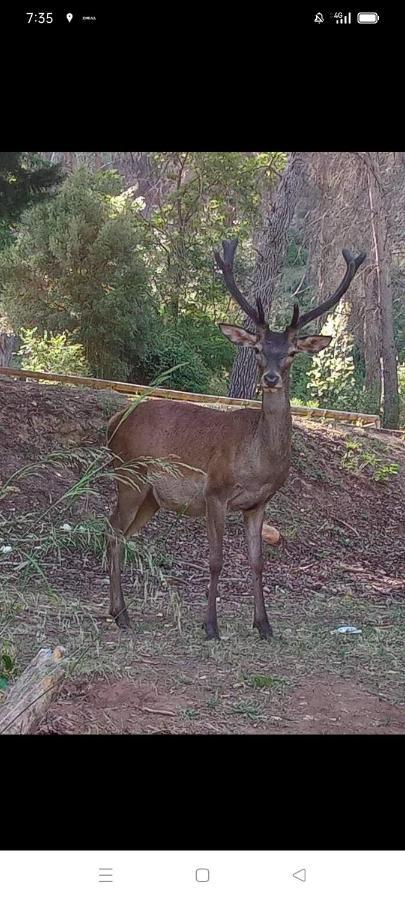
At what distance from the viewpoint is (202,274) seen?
41.7 ft

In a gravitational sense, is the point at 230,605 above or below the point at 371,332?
below

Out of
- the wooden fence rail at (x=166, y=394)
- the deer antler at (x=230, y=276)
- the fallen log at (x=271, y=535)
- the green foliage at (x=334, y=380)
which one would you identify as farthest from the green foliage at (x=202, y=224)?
the deer antler at (x=230, y=276)

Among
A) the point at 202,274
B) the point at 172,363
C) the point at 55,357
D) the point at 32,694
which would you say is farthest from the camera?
the point at 202,274

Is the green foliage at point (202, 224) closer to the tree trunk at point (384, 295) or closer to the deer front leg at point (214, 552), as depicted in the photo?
the tree trunk at point (384, 295)

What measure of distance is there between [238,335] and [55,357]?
5.80m

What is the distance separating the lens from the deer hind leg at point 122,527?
4371 mm

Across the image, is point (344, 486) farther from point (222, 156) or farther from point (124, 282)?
point (222, 156)

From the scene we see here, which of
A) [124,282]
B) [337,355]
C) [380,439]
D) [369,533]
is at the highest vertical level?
[124,282]

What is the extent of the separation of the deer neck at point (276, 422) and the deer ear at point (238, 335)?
0.23m

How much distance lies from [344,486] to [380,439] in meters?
1.17

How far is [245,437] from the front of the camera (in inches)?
169

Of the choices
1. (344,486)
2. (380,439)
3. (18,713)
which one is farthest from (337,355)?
(18,713)

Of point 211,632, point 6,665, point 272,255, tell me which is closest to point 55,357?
point 272,255
